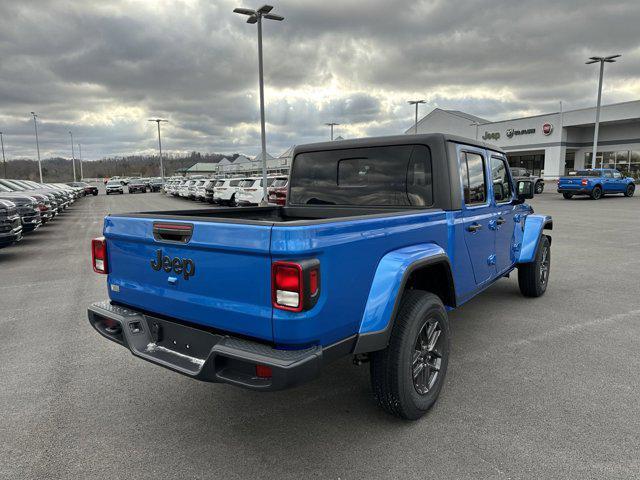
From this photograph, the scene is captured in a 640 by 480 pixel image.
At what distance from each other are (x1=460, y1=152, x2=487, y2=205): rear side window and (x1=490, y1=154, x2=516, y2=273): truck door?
1.00 feet

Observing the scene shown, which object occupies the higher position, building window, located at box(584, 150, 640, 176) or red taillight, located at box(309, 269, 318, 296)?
building window, located at box(584, 150, 640, 176)

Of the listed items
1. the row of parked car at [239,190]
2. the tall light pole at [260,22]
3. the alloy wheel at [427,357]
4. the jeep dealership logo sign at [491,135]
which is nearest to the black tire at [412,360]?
the alloy wheel at [427,357]

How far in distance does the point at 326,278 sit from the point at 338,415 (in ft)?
4.26

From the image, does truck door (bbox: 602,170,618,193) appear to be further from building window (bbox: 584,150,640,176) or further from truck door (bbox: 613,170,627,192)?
building window (bbox: 584,150,640,176)

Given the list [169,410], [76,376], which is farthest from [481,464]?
[76,376]

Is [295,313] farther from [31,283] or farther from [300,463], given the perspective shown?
[31,283]

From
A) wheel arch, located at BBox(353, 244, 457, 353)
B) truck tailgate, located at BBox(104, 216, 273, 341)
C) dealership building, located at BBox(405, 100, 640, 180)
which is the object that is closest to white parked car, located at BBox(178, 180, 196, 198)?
truck tailgate, located at BBox(104, 216, 273, 341)

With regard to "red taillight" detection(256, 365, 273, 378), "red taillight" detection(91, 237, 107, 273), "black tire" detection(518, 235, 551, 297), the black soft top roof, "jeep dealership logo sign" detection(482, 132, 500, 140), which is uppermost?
"jeep dealership logo sign" detection(482, 132, 500, 140)

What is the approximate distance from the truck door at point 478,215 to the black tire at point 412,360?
948 mm

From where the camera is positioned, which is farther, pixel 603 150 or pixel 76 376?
pixel 603 150

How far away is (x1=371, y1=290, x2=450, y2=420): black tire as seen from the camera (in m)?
2.88

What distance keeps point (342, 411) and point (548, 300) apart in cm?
398

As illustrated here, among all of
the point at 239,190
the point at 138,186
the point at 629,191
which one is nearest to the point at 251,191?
the point at 239,190

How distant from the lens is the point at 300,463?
8.82 feet
